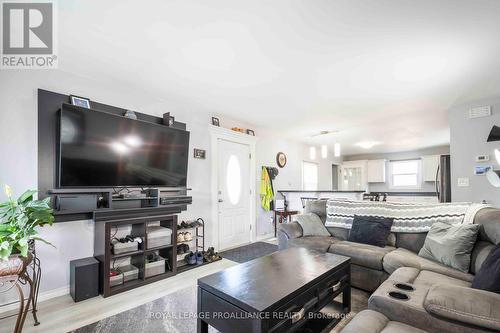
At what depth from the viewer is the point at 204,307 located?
1.55m

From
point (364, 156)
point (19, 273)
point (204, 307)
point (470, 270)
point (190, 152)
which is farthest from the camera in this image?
point (364, 156)

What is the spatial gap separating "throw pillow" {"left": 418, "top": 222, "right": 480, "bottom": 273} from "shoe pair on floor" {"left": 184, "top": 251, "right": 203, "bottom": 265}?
273cm

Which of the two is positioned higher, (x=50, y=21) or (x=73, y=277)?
(x=50, y=21)

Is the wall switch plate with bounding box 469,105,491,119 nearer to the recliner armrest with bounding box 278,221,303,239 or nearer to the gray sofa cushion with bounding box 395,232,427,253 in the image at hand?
the gray sofa cushion with bounding box 395,232,427,253

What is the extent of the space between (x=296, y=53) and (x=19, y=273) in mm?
2942

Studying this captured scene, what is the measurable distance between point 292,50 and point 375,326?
2180 mm

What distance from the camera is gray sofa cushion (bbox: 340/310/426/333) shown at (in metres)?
1.19

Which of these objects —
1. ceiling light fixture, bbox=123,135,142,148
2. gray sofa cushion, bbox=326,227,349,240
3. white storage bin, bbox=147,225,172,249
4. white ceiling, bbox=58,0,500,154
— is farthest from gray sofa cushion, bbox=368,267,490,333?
ceiling light fixture, bbox=123,135,142,148

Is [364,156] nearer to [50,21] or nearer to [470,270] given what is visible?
[470,270]

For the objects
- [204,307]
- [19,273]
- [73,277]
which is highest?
[19,273]

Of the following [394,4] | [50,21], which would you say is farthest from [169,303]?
[394,4]

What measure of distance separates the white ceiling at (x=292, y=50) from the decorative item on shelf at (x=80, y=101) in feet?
1.00

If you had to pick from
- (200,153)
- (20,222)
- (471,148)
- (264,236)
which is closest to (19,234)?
(20,222)

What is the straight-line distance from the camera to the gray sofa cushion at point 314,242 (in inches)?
112
